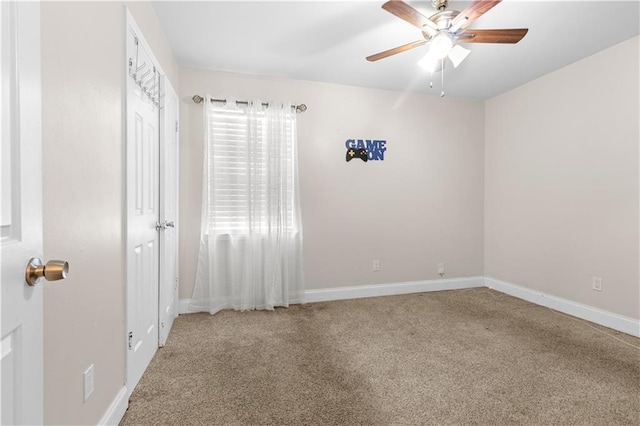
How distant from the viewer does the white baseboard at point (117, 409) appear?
144cm

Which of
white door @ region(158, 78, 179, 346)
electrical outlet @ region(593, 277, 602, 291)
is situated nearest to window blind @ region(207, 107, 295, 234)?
white door @ region(158, 78, 179, 346)

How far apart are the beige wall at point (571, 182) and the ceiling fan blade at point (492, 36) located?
61.3 inches

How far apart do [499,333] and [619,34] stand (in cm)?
269

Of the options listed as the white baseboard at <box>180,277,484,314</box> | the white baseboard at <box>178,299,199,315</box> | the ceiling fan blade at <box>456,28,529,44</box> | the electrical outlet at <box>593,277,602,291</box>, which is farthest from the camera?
the white baseboard at <box>180,277,484,314</box>

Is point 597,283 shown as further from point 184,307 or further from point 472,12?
point 184,307

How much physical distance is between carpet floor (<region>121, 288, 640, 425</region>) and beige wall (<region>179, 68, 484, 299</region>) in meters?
0.80

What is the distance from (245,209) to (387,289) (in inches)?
77.0

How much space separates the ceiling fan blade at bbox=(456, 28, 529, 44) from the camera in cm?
193

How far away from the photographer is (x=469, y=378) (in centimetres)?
196

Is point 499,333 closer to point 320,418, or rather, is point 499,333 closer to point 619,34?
point 320,418

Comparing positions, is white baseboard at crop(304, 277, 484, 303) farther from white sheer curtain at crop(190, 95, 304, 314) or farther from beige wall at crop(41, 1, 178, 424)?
beige wall at crop(41, 1, 178, 424)

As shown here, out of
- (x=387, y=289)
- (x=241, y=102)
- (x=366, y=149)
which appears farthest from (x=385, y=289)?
(x=241, y=102)

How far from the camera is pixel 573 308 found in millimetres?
3057

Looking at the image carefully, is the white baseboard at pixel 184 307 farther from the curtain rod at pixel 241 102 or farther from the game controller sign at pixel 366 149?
the game controller sign at pixel 366 149
